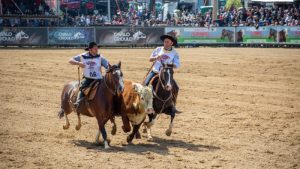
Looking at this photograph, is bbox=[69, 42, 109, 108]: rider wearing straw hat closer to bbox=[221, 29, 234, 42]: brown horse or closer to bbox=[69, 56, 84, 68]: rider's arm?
bbox=[69, 56, 84, 68]: rider's arm

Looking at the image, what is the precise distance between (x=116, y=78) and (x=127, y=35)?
90.1 ft

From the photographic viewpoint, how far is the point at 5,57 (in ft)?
98.4

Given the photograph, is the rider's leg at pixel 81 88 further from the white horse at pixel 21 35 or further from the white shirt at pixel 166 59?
the white horse at pixel 21 35

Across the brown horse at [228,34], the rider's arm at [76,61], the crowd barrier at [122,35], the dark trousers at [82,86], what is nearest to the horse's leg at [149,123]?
the dark trousers at [82,86]

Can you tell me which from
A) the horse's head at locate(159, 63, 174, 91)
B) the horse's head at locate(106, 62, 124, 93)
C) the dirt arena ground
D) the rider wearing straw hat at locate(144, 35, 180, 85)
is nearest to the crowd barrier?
the dirt arena ground

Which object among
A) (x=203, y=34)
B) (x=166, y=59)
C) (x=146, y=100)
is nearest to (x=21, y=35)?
(x=203, y=34)

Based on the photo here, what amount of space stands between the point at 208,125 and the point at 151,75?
2.11 m

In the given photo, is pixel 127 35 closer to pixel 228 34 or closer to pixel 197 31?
pixel 197 31

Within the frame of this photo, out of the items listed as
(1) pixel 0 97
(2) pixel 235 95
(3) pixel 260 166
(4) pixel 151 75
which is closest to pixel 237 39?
(2) pixel 235 95

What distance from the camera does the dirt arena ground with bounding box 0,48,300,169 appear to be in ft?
31.4

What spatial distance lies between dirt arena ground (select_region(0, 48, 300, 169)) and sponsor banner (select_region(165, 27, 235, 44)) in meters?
12.7

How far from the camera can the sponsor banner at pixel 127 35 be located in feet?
122

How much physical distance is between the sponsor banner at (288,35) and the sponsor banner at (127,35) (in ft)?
27.1

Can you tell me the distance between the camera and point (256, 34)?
36.6 meters
